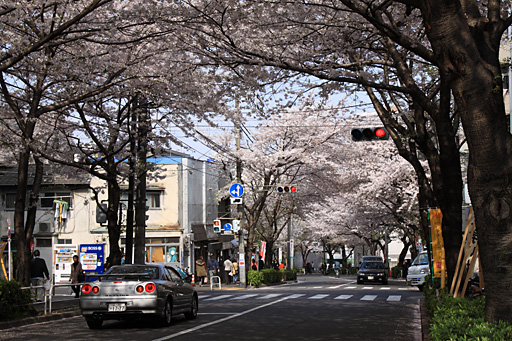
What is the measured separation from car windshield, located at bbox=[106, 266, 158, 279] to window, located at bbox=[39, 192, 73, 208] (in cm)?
2954

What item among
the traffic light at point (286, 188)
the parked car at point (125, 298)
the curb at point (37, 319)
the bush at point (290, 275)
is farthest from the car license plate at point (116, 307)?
the bush at point (290, 275)

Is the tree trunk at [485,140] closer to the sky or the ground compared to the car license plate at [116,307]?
closer to the sky

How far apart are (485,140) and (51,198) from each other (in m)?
38.8

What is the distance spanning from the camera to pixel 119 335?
472 inches

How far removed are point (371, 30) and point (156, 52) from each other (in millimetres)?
5713

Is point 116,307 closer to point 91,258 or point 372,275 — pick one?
point 91,258

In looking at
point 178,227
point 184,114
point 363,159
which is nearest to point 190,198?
point 178,227

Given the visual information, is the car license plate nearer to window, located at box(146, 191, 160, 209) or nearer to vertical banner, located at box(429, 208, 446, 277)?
vertical banner, located at box(429, 208, 446, 277)

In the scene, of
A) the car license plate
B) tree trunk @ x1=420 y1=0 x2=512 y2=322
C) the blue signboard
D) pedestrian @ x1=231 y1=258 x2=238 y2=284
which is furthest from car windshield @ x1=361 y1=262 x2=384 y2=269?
tree trunk @ x1=420 y1=0 x2=512 y2=322

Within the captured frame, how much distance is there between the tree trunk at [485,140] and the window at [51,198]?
38021 millimetres

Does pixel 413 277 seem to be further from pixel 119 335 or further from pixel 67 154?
pixel 119 335

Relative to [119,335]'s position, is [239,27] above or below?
above

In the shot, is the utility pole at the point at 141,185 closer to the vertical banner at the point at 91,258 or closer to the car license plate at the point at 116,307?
the car license plate at the point at 116,307

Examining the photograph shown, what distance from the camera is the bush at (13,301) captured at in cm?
1398
